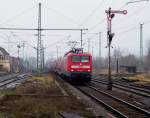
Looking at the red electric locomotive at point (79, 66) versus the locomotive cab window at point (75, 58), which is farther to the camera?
the locomotive cab window at point (75, 58)

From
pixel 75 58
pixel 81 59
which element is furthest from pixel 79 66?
pixel 75 58

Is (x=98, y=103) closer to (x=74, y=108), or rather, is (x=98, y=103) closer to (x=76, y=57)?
(x=74, y=108)

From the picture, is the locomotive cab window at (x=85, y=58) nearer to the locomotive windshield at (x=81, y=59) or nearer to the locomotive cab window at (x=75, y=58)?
the locomotive windshield at (x=81, y=59)

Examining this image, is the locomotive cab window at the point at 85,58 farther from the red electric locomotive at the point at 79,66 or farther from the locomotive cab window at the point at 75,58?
the locomotive cab window at the point at 75,58

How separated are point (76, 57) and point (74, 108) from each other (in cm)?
2355

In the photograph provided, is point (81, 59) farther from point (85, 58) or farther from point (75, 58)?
point (75, 58)

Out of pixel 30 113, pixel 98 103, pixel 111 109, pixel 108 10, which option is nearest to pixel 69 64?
pixel 108 10

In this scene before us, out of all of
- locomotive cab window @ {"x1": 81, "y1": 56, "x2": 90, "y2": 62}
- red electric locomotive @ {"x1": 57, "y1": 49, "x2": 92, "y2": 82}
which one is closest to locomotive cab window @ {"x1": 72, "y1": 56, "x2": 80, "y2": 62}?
red electric locomotive @ {"x1": 57, "y1": 49, "x2": 92, "y2": 82}

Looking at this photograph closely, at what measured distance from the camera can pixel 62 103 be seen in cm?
1994

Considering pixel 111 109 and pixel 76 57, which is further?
pixel 76 57

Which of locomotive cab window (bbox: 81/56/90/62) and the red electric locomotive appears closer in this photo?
the red electric locomotive

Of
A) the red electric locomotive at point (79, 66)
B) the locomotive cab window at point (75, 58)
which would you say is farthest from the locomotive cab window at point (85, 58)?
the locomotive cab window at point (75, 58)

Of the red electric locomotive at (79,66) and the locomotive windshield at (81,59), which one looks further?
the locomotive windshield at (81,59)

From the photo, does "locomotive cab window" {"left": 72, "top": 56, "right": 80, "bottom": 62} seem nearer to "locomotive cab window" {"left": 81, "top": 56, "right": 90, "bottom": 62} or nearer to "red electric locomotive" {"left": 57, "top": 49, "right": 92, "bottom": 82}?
"red electric locomotive" {"left": 57, "top": 49, "right": 92, "bottom": 82}
